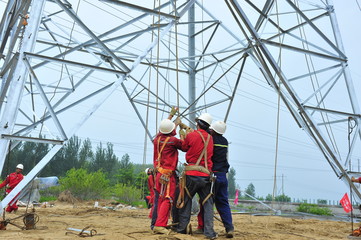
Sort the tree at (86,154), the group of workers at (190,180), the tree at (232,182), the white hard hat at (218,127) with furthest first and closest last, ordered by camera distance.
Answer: the tree at (232,182) → the tree at (86,154) → the white hard hat at (218,127) → the group of workers at (190,180)

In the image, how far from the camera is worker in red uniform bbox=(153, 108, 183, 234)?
5789 millimetres

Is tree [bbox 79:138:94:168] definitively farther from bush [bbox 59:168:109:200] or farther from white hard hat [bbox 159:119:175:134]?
white hard hat [bbox 159:119:175:134]

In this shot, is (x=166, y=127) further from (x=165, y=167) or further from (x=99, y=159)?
(x=99, y=159)

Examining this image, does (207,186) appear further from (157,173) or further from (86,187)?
(86,187)

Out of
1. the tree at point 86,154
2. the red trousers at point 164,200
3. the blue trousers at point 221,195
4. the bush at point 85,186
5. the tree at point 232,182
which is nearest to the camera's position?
the red trousers at point 164,200

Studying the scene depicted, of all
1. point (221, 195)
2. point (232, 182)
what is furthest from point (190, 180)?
point (232, 182)

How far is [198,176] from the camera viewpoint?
5828mm

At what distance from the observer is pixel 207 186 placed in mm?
5930

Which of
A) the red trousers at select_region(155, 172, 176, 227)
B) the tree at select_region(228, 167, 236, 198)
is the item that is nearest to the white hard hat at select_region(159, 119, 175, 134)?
the red trousers at select_region(155, 172, 176, 227)

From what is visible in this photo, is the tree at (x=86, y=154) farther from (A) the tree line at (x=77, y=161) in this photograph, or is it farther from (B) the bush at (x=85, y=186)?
(B) the bush at (x=85, y=186)

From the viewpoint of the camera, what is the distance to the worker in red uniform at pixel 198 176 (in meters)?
5.83

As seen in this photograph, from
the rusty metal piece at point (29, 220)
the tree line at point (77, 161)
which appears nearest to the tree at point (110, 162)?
the tree line at point (77, 161)

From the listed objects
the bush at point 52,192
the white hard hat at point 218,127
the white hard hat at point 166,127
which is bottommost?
the bush at point 52,192

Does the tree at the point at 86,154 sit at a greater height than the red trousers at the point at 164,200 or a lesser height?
greater
